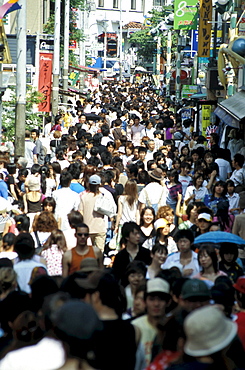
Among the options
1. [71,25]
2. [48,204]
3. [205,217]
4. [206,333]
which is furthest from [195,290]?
[71,25]

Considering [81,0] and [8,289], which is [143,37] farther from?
[8,289]

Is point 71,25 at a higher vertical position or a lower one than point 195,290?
lower

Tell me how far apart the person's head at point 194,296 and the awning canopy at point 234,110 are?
402 inches

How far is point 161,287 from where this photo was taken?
5.84 metres

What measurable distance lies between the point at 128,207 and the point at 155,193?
0.74 meters

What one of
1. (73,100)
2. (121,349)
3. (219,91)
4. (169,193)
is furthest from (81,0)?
(121,349)

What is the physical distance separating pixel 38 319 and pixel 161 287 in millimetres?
1004

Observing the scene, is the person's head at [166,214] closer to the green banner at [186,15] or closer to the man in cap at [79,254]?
the man in cap at [79,254]

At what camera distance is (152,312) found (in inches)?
221

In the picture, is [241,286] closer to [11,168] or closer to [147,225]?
[147,225]

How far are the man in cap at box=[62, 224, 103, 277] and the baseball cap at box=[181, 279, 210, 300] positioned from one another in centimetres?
242

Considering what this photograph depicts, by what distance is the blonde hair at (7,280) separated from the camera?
6402mm

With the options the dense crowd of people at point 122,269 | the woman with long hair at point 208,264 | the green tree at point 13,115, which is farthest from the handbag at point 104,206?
the green tree at point 13,115

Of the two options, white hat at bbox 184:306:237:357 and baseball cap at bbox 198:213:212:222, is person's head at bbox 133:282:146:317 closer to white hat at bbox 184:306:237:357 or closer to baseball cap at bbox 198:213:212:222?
white hat at bbox 184:306:237:357
